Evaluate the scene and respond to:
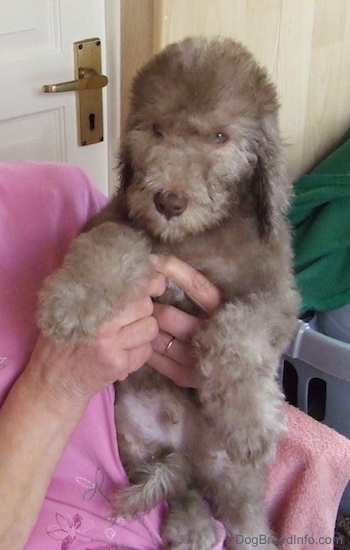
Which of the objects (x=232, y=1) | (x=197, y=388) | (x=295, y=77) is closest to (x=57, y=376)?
(x=197, y=388)

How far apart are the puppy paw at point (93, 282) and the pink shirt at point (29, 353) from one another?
13 cm

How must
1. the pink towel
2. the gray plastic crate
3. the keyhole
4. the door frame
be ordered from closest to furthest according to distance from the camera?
1. the pink towel
2. the gray plastic crate
3. the door frame
4. the keyhole

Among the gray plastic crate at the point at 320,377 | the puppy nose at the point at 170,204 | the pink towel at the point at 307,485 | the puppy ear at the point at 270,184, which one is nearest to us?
the puppy nose at the point at 170,204

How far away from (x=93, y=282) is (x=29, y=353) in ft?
0.66

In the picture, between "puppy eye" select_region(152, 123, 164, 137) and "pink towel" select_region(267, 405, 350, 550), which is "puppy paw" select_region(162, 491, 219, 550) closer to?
"pink towel" select_region(267, 405, 350, 550)

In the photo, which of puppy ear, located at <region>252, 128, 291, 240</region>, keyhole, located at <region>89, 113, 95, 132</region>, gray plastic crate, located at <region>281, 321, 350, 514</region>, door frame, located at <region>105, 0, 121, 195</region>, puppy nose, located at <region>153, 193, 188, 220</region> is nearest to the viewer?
puppy nose, located at <region>153, 193, 188, 220</region>

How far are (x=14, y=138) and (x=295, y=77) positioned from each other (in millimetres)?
808

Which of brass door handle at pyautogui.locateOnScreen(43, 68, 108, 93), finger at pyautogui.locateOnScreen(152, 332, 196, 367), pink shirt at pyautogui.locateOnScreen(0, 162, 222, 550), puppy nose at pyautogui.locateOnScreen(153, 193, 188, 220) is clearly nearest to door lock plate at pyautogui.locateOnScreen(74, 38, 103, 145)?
brass door handle at pyautogui.locateOnScreen(43, 68, 108, 93)

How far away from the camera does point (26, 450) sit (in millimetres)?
1070

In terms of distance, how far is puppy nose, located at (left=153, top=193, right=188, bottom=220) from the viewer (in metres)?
0.98

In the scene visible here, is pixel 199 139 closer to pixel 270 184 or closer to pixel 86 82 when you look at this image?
pixel 270 184

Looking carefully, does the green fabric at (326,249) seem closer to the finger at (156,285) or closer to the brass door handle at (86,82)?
the brass door handle at (86,82)

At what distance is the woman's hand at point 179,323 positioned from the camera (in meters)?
1.13

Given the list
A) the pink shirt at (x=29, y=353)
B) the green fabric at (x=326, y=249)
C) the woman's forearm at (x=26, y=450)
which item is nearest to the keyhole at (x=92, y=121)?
the green fabric at (x=326, y=249)
